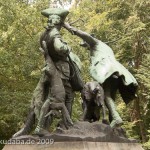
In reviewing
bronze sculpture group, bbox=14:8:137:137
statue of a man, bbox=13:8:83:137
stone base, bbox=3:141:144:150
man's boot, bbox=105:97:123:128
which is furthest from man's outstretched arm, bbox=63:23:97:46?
stone base, bbox=3:141:144:150

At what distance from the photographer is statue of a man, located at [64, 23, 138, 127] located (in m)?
6.83

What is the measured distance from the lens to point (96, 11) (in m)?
17.9

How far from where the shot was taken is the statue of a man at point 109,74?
6.83 metres

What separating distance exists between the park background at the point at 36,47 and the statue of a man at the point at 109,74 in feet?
13.2

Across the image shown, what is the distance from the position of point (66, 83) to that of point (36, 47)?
21.5ft

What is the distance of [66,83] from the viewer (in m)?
6.72

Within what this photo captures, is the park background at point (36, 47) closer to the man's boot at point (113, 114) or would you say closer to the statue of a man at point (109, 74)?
the statue of a man at point (109, 74)

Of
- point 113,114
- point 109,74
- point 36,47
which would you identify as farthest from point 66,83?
point 36,47

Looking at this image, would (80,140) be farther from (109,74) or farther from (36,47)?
(36,47)

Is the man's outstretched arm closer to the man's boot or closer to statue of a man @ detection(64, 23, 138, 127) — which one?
statue of a man @ detection(64, 23, 138, 127)

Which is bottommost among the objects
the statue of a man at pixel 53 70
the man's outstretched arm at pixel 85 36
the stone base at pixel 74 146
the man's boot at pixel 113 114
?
the stone base at pixel 74 146

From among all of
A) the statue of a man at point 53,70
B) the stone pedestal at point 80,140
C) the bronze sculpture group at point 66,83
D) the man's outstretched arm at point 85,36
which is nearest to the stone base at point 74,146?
the stone pedestal at point 80,140

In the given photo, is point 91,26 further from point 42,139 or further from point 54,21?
point 42,139

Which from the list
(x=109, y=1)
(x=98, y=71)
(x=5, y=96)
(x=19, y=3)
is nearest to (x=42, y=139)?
(x=98, y=71)
